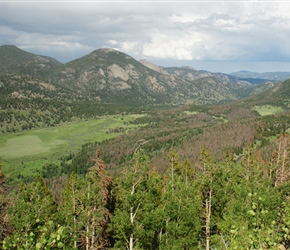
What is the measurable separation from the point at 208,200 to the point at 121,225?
1546cm

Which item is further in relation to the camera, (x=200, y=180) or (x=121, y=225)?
(x=200, y=180)

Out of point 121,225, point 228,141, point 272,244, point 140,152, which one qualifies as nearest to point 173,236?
point 121,225

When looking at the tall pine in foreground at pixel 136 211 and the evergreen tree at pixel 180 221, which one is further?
the evergreen tree at pixel 180 221

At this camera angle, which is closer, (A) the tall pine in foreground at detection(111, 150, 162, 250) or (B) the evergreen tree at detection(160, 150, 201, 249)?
(A) the tall pine in foreground at detection(111, 150, 162, 250)

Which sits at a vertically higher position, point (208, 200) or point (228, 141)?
point (208, 200)

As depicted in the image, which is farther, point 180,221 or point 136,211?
point 180,221

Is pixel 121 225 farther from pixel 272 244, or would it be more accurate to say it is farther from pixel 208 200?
pixel 272 244

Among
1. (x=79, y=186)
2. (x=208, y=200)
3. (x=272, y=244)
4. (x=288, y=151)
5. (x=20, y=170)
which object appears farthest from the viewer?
(x=20, y=170)

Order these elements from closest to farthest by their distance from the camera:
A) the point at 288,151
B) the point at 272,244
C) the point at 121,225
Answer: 1. the point at 272,244
2. the point at 121,225
3. the point at 288,151

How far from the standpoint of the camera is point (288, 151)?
63469mm

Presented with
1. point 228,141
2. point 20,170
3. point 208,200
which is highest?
point 208,200

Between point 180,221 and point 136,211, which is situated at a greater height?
point 136,211

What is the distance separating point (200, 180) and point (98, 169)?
52.0ft

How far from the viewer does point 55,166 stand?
197 meters
